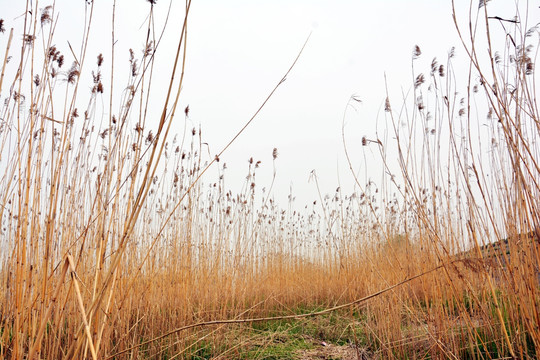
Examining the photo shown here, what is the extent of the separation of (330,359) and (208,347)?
0.78m

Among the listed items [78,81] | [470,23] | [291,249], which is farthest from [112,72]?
[291,249]

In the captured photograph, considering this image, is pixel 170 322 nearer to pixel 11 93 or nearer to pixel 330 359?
pixel 330 359

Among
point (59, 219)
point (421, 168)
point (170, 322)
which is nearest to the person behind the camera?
point (59, 219)

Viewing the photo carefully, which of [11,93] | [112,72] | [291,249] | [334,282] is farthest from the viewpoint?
[291,249]

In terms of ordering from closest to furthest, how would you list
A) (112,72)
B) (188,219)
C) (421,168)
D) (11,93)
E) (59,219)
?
(112,72), (11,93), (59,219), (421,168), (188,219)

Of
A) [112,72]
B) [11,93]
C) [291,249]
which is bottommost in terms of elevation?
[291,249]

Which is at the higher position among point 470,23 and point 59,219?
point 470,23

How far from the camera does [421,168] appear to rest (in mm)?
2018

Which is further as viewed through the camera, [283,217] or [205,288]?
[283,217]

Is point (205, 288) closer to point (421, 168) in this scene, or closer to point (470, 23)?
point (421, 168)

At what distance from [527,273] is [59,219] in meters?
1.96

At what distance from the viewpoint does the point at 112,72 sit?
1137mm

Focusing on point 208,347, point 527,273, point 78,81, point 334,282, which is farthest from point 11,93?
point 334,282

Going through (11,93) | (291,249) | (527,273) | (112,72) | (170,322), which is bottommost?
(170,322)
